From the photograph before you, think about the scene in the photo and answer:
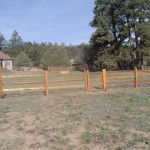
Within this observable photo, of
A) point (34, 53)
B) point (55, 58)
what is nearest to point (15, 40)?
point (34, 53)

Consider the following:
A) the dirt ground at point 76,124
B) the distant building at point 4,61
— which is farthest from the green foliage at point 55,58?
the dirt ground at point 76,124

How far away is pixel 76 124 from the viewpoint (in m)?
8.66

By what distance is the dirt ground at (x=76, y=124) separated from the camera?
7.22m

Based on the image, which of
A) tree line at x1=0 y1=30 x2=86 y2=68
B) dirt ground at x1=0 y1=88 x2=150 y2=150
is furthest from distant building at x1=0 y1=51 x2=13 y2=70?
dirt ground at x1=0 y1=88 x2=150 y2=150

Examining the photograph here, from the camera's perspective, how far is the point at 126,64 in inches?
1863

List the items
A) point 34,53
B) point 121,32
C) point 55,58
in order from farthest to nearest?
1. point 34,53
2. point 55,58
3. point 121,32

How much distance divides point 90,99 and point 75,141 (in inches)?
212

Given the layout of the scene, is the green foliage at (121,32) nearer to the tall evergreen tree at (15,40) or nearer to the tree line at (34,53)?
the tree line at (34,53)

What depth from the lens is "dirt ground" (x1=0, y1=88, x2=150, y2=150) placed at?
722 centimetres

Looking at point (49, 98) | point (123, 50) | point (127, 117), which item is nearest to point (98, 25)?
point (123, 50)

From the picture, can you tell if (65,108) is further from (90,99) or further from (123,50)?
(123,50)

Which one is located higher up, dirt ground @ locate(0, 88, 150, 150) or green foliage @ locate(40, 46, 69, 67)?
green foliage @ locate(40, 46, 69, 67)

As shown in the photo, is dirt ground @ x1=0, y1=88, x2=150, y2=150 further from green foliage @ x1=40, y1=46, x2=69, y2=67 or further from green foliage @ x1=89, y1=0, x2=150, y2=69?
green foliage @ x1=40, y1=46, x2=69, y2=67

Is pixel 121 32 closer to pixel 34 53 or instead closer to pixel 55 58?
pixel 55 58
